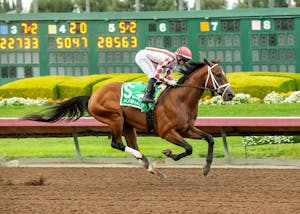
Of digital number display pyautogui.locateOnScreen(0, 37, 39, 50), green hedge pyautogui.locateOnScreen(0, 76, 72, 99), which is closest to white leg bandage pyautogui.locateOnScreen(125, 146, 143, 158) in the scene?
green hedge pyautogui.locateOnScreen(0, 76, 72, 99)

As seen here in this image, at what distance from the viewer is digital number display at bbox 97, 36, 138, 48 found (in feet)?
70.3

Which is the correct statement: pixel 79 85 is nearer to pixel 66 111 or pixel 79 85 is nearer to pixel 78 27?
pixel 78 27

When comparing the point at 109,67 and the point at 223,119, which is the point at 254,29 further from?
the point at 223,119

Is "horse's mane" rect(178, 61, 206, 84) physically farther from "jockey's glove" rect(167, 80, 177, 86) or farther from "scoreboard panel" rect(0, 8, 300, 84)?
"scoreboard panel" rect(0, 8, 300, 84)

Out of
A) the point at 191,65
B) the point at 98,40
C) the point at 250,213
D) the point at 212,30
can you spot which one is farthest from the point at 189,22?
the point at 250,213

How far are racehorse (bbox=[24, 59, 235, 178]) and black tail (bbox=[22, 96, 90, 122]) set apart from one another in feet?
1.35

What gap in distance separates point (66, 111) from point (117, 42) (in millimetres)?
9638

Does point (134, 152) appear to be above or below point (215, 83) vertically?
below

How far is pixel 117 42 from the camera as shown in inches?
848

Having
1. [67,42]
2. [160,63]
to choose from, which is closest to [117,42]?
[67,42]

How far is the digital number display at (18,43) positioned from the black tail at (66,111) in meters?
10.1

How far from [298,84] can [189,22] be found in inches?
102

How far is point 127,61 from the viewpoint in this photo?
21.5 metres

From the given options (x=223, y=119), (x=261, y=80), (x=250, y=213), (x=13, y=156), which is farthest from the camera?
(x=261, y=80)
